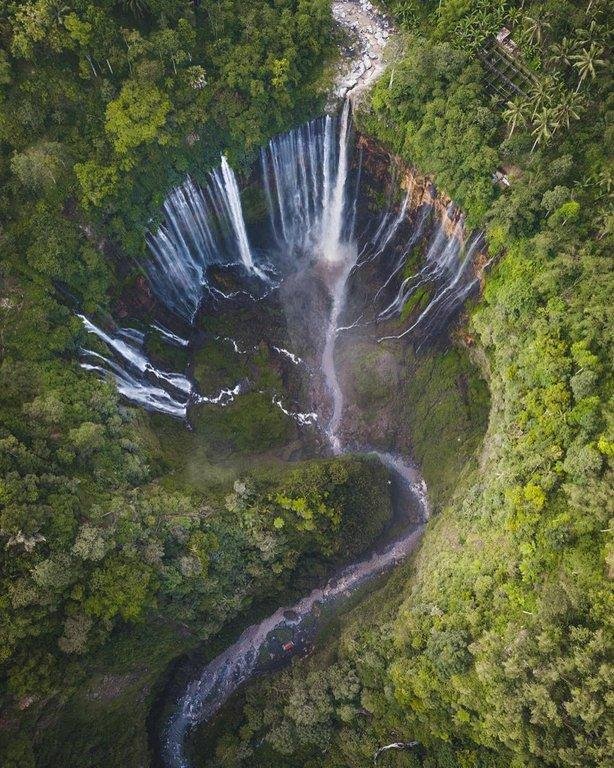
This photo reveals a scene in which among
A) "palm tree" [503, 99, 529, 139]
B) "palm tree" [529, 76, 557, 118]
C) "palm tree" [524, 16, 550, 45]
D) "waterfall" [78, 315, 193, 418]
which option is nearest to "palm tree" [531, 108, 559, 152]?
"palm tree" [529, 76, 557, 118]

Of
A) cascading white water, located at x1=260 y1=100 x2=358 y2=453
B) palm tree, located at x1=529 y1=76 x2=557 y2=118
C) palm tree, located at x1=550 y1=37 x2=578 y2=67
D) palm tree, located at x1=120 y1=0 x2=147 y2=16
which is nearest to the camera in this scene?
palm tree, located at x1=550 y1=37 x2=578 y2=67

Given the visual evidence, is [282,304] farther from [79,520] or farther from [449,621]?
[449,621]

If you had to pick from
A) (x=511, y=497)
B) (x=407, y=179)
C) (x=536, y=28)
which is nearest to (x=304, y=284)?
(x=407, y=179)

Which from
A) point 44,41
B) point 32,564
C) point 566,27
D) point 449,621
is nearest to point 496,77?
point 566,27

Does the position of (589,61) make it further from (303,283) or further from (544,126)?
(303,283)

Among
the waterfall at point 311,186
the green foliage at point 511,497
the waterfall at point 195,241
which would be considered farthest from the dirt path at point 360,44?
the waterfall at point 195,241

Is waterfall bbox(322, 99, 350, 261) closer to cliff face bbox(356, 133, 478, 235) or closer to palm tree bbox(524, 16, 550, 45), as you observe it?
cliff face bbox(356, 133, 478, 235)
